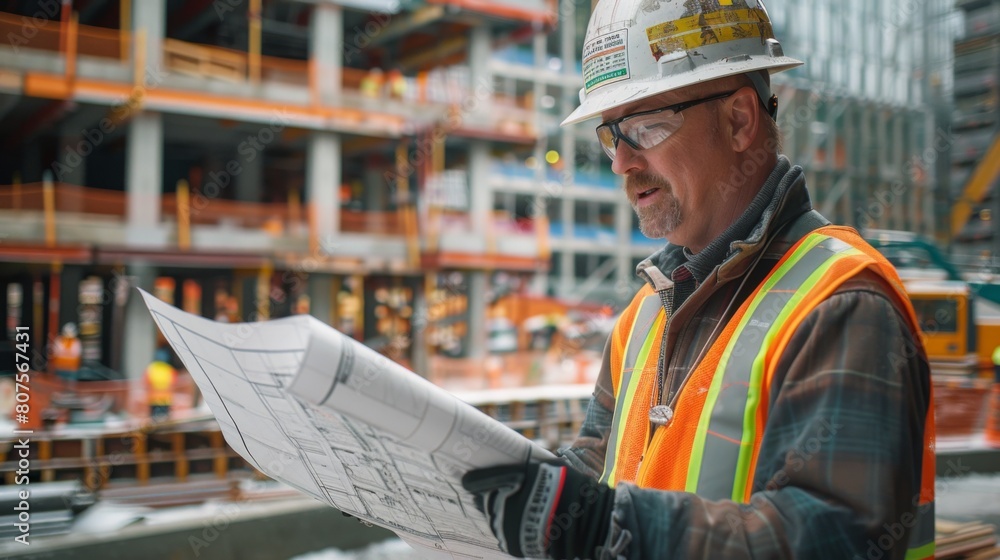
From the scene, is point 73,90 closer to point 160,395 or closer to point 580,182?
point 160,395

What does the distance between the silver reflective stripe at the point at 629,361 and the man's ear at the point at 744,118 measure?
38 centimetres

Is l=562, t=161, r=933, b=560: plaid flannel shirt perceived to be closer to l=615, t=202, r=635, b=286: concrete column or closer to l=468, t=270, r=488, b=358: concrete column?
l=468, t=270, r=488, b=358: concrete column

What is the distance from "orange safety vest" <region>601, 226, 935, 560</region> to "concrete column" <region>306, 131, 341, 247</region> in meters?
17.7

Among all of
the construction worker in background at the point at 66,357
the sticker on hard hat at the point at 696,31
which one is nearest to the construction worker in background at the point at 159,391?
the construction worker in background at the point at 66,357

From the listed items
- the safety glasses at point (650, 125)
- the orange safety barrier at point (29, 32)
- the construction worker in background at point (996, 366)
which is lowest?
the construction worker in background at point (996, 366)

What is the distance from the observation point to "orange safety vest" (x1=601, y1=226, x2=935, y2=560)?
1.18m

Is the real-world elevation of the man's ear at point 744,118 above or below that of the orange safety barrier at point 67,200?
below

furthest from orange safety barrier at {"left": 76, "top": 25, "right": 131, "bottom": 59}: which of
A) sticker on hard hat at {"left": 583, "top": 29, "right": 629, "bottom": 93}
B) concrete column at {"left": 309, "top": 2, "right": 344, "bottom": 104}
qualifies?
sticker on hard hat at {"left": 583, "top": 29, "right": 629, "bottom": 93}

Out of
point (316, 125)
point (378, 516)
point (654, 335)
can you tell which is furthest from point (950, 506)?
point (316, 125)

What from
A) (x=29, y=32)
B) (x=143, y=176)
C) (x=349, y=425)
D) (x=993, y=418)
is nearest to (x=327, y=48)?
(x=143, y=176)

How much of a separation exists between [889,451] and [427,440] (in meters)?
0.58

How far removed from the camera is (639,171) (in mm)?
1479

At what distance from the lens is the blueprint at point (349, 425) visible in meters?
0.92

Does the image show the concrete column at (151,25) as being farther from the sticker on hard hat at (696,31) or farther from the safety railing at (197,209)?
the sticker on hard hat at (696,31)
